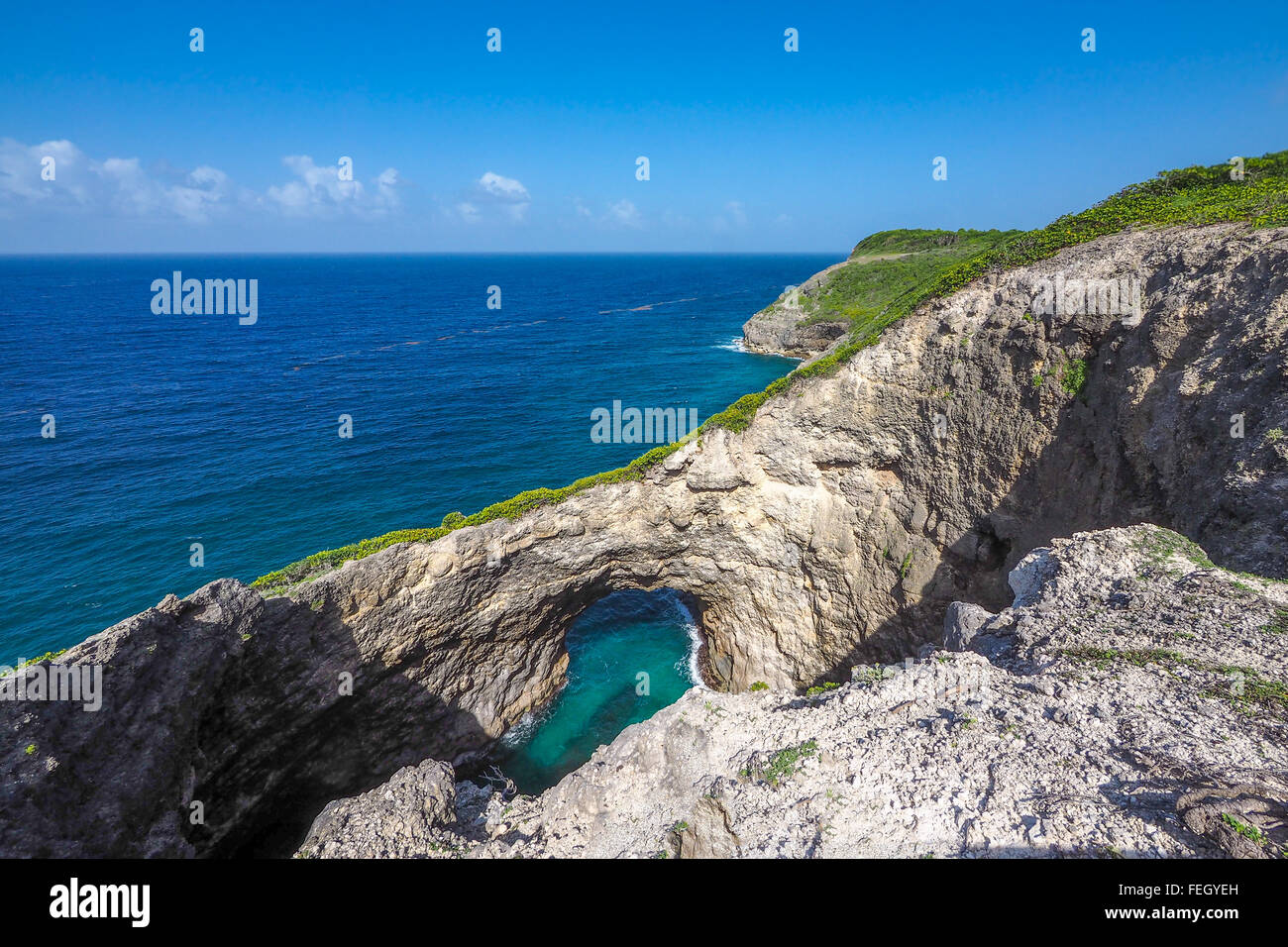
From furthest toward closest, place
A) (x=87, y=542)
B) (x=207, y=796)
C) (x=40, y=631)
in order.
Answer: (x=87, y=542)
(x=40, y=631)
(x=207, y=796)

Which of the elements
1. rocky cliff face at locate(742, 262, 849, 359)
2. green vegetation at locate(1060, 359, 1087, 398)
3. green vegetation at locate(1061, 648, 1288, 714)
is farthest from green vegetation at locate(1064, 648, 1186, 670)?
rocky cliff face at locate(742, 262, 849, 359)

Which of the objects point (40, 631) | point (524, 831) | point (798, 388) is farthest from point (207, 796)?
Result: point (798, 388)

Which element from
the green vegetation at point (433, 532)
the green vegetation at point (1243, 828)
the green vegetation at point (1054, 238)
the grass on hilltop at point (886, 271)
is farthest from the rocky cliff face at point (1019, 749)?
the grass on hilltop at point (886, 271)

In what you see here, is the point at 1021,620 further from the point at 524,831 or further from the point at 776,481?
the point at 524,831

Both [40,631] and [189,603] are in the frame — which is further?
[40,631]

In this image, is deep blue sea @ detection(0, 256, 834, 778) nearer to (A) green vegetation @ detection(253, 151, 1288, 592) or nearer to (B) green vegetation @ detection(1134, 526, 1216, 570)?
(A) green vegetation @ detection(253, 151, 1288, 592)

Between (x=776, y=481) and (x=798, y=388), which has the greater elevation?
(x=798, y=388)
